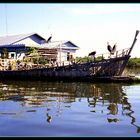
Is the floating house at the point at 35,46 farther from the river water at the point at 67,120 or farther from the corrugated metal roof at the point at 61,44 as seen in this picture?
the river water at the point at 67,120

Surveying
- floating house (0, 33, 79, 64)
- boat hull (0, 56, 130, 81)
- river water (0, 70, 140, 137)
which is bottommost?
river water (0, 70, 140, 137)

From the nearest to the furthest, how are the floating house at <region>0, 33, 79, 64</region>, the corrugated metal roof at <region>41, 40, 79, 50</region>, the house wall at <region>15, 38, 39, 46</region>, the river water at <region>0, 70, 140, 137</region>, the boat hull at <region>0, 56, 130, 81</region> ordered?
the river water at <region>0, 70, 140, 137</region> < the boat hull at <region>0, 56, 130, 81</region> < the floating house at <region>0, 33, 79, 64</region> < the house wall at <region>15, 38, 39, 46</region> < the corrugated metal roof at <region>41, 40, 79, 50</region>

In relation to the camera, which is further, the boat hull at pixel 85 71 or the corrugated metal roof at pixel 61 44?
the corrugated metal roof at pixel 61 44

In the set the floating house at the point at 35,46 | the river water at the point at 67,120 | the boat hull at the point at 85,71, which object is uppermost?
the floating house at the point at 35,46

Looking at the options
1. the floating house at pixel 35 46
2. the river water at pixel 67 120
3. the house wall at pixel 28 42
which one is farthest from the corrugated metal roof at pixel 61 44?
the river water at pixel 67 120

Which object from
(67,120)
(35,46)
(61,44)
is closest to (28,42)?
(35,46)

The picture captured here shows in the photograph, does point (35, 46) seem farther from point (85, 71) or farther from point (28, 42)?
point (85, 71)

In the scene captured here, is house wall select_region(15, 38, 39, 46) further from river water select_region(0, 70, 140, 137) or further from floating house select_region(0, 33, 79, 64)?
river water select_region(0, 70, 140, 137)

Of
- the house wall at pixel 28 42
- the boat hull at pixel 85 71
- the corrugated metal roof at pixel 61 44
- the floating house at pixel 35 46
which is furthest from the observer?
the corrugated metal roof at pixel 61 44

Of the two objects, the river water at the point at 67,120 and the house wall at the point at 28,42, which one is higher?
the house wall at the point at 28,42

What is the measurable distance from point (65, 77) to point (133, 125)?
17.2 meters

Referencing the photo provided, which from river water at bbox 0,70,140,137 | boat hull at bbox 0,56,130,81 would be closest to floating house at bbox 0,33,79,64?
boat hull at bbox 0,56,130,81

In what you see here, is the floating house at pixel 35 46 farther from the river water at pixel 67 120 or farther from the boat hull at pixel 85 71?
the river water at pixel 67 120

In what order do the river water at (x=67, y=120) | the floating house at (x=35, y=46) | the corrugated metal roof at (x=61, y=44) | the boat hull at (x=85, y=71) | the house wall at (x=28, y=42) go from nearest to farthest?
the river water at (x=67, y=120) → the boat hull at (x=85, y=71) → the floating house at (x=35, y=46) → the house wall at (x=28, y=42) → the corrugated metal roof at (x=61, y=44)
